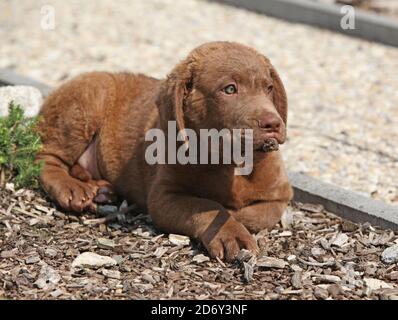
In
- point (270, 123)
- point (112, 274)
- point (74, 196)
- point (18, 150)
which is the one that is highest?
point (270, 123)

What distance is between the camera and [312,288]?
4.90m

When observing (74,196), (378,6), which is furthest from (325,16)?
(74,196)

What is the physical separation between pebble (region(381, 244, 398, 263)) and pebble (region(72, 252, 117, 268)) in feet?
5.46

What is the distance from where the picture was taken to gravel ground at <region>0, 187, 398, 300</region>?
486 centimetres

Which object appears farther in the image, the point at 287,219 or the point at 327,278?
the point at 287,219

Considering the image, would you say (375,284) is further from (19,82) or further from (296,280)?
(19,82)

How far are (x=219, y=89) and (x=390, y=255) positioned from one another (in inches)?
58.2

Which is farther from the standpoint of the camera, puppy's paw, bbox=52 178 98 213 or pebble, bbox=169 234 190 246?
puppy's paw, bbox=52 178 98 213

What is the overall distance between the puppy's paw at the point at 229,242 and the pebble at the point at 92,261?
0.60 m

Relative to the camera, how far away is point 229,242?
519 centimetres

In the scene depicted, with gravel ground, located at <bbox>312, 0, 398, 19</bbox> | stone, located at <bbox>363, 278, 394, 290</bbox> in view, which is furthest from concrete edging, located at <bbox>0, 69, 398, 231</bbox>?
gravel ground, located at <bbox>312, 0, 398, 19</bbox>

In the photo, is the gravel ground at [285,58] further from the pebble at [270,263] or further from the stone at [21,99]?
the stone at [21,99]

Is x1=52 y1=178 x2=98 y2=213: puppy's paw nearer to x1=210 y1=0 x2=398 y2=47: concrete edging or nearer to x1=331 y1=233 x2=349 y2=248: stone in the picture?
x1=331 y1=233 x2=349 y2=248: stone

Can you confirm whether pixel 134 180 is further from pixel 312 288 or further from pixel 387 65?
pixel 387 65
